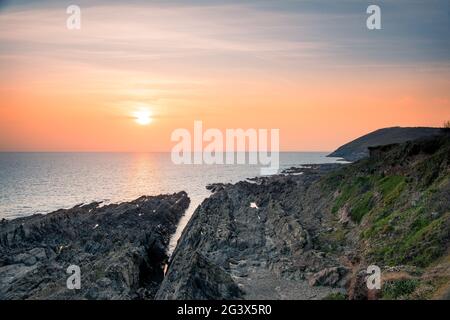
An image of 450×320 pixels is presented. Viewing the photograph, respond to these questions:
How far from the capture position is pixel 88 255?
52.2 meters

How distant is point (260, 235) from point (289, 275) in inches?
710

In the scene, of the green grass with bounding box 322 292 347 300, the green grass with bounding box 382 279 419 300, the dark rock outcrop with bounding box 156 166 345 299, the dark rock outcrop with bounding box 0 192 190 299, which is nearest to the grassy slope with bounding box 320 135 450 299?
the green grass with bounding box 382 279 419 300

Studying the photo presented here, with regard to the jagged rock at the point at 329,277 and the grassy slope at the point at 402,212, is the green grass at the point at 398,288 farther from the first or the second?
the jagged rock at the point at 329,277

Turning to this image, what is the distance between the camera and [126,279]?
41.2m

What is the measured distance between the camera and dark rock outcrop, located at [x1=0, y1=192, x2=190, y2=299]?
130ft

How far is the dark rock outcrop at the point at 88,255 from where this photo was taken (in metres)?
39.5

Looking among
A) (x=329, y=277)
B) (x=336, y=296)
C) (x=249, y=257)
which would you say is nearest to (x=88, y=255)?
(x=249, y=257)

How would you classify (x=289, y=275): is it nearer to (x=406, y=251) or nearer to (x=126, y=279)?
(x=406, y=251)

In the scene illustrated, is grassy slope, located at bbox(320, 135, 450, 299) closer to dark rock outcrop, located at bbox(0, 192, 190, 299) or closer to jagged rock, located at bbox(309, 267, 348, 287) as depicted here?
jagged rock, located at bbox(309, 267, 348, 287)

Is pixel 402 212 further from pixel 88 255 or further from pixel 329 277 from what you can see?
pixel 88 255
